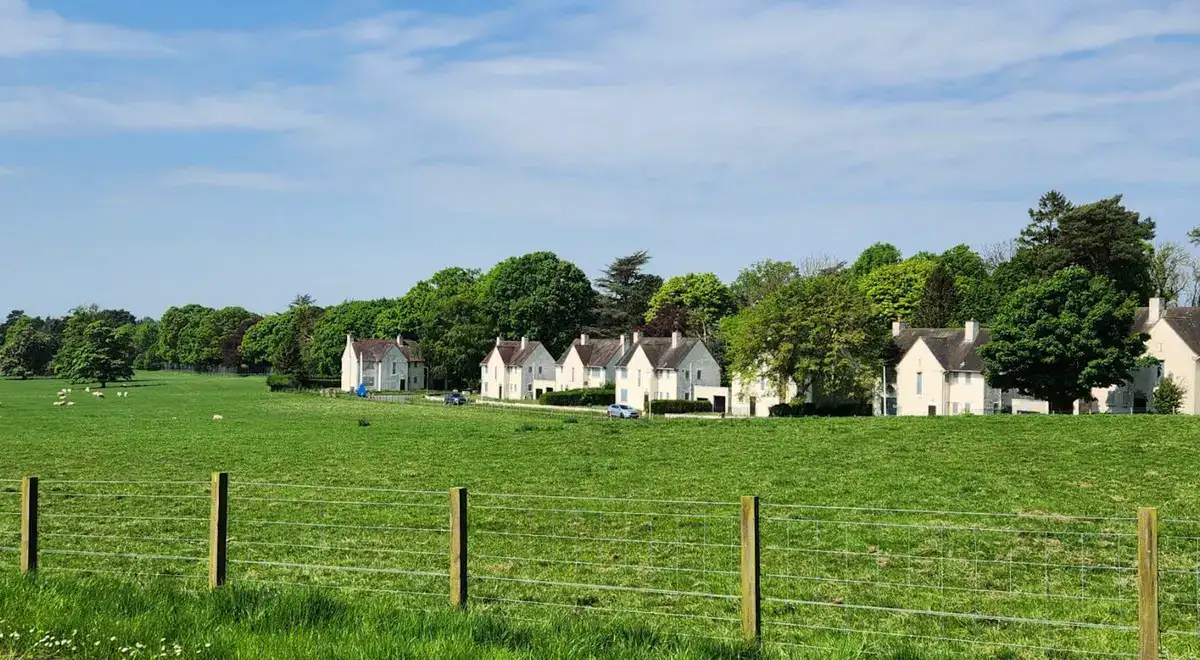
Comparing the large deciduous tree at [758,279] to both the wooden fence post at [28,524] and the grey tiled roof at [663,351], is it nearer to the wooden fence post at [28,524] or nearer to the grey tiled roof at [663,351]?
the grey tiled roof at [663,351]

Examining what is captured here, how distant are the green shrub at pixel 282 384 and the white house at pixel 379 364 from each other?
15.3 m

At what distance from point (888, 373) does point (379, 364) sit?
76.0 meters

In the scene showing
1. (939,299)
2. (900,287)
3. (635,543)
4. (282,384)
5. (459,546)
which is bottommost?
(635,543)

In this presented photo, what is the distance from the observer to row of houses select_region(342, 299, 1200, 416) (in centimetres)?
6956

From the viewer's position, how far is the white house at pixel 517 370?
11475 cm

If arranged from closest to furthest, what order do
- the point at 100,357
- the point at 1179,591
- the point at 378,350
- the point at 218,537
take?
the point at 218,537, the point at 1179,591, the point at 100,357, the point at 378,350

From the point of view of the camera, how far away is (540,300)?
12550 centimetres

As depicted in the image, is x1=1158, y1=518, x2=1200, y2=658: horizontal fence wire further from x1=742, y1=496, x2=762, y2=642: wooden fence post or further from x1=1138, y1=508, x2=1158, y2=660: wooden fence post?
x1=742, y1=496, x2=762, y2=642: wooden fence post

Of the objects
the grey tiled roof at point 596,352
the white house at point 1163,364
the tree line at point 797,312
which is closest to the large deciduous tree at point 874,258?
the tree line at point 797,312

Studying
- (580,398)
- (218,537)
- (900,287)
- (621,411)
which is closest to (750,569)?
(218,537)

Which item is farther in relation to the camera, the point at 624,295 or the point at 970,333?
the point at 624,295

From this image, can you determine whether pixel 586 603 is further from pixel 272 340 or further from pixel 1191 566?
pixel 272 340

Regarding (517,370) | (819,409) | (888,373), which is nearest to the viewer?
(819,409)

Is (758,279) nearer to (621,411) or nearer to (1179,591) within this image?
(621,411)
